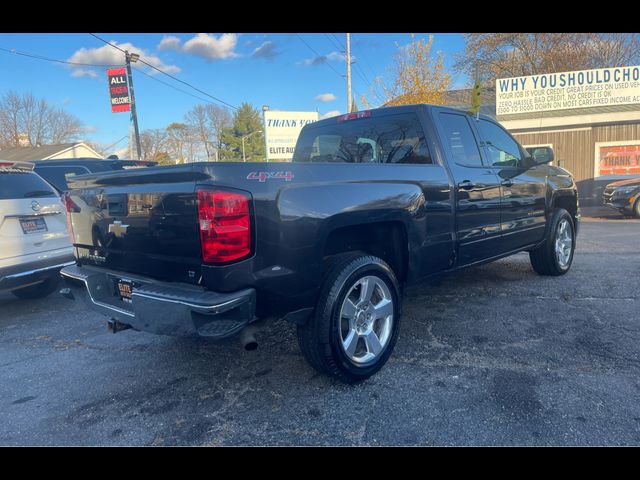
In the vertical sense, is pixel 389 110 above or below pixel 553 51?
below

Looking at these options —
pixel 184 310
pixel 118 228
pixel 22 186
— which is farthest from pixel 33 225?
pixel 184 310

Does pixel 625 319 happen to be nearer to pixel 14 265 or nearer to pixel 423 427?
pixel 423 427

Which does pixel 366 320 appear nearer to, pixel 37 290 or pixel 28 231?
pixel 28 231

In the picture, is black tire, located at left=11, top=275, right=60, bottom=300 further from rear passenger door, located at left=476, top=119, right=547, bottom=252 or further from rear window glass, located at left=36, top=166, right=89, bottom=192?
rear passenger door, located at left=476, top=119, right=547, bottom=252

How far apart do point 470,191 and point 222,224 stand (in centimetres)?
248

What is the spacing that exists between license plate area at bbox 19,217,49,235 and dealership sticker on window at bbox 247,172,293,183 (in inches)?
138

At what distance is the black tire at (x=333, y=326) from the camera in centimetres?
271

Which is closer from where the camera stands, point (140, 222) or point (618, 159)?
point (140, 222)

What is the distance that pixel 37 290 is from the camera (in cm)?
555

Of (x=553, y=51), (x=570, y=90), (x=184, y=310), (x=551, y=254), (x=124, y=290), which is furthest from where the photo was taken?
(x=553, y=51)

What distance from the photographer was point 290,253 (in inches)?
100

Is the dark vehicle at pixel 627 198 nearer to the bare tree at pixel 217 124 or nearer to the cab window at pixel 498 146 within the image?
the cab window at pixel 498 146

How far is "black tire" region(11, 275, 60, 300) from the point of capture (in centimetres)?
551

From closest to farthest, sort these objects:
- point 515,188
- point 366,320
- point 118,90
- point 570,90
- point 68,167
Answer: point 366,320 → point 515,188 → point 68,167 → point 570,90 → point 118,90
